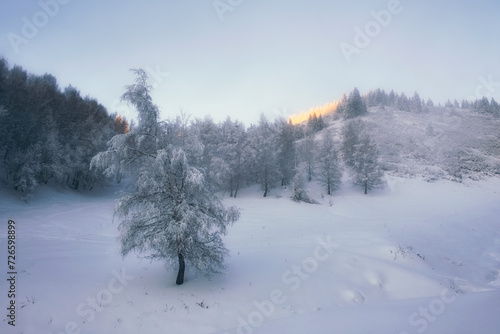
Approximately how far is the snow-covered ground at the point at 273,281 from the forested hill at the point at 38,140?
12.0ft

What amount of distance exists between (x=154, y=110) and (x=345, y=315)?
10419 mm

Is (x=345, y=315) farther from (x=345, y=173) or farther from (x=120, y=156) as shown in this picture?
(x=345, y=173)

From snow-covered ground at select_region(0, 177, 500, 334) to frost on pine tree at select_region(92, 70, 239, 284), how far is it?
188 centimetres

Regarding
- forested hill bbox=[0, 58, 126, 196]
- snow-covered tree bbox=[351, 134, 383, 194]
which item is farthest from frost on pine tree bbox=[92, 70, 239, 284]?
snow-covered tree bbox=[351, 134, 383, 194]

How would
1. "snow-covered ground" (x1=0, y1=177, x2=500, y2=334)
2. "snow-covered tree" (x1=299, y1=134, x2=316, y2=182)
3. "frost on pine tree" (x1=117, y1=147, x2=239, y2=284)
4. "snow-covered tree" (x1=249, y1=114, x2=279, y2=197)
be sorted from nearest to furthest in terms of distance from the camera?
"snow-covered ground" (x1=0, y1=177, x2=500, y2=334) < "frost on pine tree" (x1=117, y1=147, x2=239, y2=284) < "snow-covered tree" (x1=249, y1=114, x2=279, y2=197) < "snow-covered tree" (x1=299, y1=134, x2=316, y2=182)

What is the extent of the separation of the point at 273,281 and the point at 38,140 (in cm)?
3478

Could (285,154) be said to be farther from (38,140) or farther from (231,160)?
(38,140)

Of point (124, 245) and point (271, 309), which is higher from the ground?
point (124, 245)

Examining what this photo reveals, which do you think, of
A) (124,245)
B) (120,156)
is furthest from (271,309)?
(120,156)

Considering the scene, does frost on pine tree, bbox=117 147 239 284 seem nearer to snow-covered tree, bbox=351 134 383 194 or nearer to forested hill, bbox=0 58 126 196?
forested hill, bbox=0 58 126 196

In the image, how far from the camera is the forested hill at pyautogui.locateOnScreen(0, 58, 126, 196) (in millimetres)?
27500

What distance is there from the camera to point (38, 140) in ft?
98.9

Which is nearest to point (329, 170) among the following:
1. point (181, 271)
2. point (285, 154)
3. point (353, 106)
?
point (285, 154)

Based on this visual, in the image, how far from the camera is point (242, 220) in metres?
25.1
